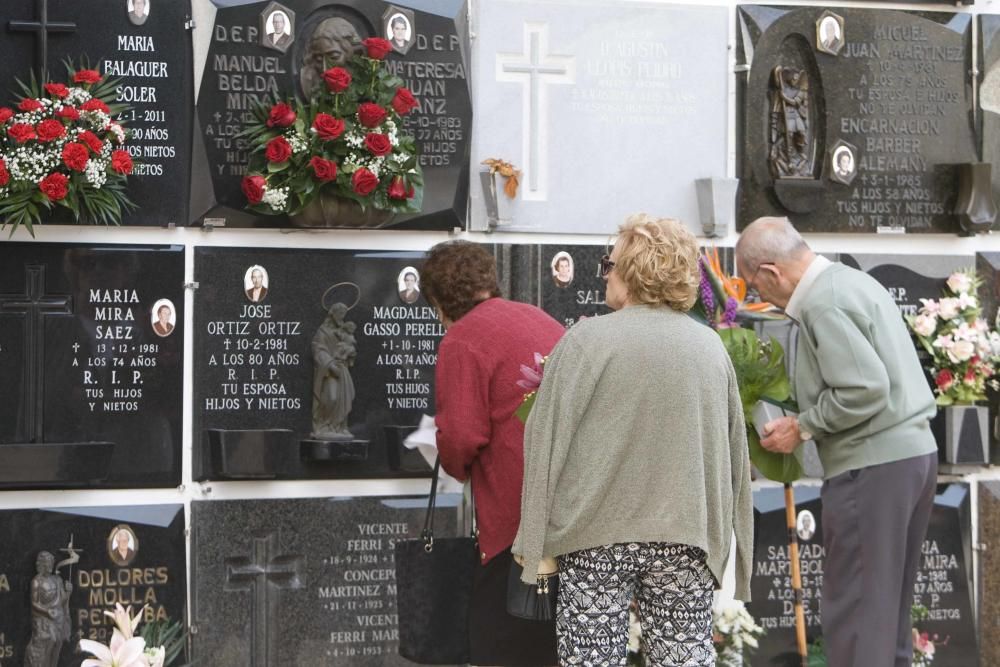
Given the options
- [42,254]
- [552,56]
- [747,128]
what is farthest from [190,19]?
[747,128]

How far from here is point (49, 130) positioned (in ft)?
16.0

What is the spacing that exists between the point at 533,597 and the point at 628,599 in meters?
0.31

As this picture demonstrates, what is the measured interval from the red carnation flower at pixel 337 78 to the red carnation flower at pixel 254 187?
1.46 feet

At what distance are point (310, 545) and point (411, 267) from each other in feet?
3.99

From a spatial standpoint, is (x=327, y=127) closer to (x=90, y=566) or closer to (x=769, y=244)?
(x=769, y=244)

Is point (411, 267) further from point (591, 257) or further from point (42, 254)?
point (42, 254)

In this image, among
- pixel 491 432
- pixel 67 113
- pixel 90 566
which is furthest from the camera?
pixel 90 566

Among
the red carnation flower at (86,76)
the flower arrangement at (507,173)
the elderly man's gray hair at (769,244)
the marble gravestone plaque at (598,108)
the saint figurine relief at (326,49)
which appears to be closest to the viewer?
the elderly man's gray hair at (769,244)

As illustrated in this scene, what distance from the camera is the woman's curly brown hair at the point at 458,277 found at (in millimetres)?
4375

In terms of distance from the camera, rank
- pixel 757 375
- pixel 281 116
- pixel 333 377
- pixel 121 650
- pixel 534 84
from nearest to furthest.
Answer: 1. pixel 121 650
2. pixel 757 375
3. pixel 281 116
4. pixel 333 377
5. pixel 534 84

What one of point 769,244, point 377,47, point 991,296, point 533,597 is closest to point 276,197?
point 377,47

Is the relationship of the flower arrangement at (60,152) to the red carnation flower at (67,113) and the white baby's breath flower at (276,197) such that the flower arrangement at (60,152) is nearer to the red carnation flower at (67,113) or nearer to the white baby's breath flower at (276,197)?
the red carnation flower at (67,113)

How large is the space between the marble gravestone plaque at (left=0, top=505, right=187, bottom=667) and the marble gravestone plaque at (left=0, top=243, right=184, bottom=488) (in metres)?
0.15

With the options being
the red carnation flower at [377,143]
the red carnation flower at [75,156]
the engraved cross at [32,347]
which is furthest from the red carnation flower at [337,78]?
the engraved cross at [32,347]
